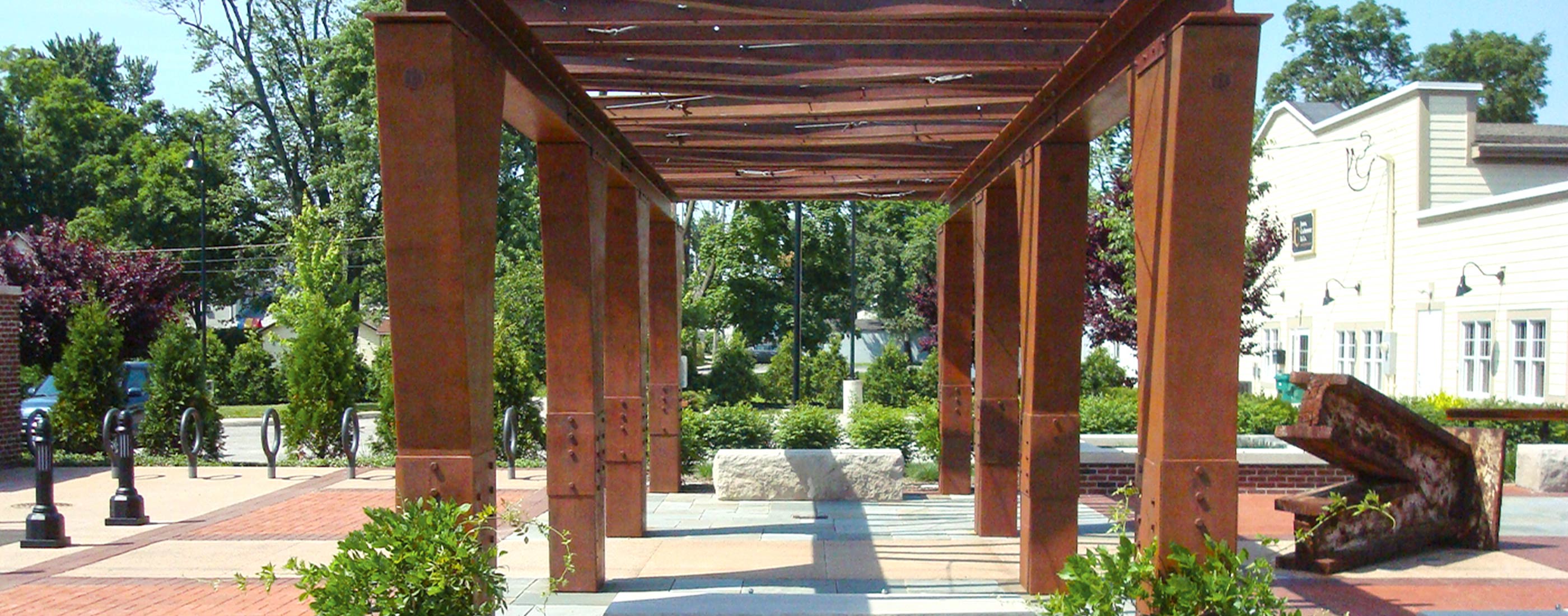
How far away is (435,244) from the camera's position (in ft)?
17.9

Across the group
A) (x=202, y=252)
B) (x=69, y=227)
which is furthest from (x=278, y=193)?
(x=202, y=252)

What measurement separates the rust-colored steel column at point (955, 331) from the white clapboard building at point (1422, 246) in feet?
31.2

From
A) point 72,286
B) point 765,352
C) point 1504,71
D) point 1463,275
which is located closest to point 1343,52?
point 1504,71

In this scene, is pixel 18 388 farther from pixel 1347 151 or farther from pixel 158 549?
pixel 1347 151

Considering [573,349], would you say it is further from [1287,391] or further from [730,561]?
[1287,391]

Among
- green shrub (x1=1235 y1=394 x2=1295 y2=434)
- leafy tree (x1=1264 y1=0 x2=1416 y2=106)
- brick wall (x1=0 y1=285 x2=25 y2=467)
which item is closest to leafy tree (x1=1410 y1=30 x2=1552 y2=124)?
leafy tree (x1=1264 y1=0 x2=1416 y2=106)

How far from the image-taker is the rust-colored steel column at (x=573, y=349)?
8.22 metres

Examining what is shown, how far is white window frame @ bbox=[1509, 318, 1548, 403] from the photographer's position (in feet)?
59.7

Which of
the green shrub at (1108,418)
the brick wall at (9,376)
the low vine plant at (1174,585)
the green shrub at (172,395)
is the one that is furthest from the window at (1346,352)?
the brick wall at (9,376)

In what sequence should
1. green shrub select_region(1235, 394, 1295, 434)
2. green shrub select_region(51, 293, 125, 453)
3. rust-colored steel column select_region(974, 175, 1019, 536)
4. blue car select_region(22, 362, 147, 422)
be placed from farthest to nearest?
blue car select_region(22, 362, 147, 422) < green shrub select_region(51, 293, 125, 453) < green shrub select_region(1235, 394, 1295, 434) < rust-colored steel column select_region(974, 175, 1019, 536)

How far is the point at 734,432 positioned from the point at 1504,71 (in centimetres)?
5238

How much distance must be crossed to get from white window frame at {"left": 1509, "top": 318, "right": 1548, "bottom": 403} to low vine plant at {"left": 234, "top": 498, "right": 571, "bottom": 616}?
1749 cm

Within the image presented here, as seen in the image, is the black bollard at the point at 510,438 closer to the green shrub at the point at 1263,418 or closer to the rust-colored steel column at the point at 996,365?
the rust-colored steel column at the point at 996,365

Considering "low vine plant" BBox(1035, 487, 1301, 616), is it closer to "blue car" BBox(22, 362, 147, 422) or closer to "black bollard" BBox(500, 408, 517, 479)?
"black bollard" BBox(500, 408, 517, 479)
